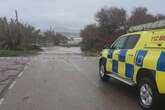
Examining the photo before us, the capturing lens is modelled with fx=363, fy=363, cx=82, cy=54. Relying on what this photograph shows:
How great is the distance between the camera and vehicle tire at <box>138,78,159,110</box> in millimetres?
7965

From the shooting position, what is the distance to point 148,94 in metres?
8.33

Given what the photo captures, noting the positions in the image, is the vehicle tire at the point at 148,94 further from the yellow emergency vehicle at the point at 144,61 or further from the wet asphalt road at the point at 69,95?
the wet asphalt road at the point at 69,95

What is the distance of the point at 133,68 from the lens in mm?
9398

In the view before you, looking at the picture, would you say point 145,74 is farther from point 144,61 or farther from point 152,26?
point 152,26

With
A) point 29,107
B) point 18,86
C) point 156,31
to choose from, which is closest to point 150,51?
point 156,31

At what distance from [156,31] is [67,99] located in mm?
2890

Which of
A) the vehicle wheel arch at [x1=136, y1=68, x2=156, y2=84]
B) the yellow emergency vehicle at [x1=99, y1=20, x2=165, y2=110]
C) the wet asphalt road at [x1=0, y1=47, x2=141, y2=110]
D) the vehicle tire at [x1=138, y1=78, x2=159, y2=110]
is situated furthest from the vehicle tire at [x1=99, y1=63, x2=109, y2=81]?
the vehicle tire at [x1=138, y1=78, x2=159, y2=110]

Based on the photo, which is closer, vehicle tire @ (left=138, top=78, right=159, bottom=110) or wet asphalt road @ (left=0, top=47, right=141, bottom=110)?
vehicle tire @ (left=138, top=78, right=159, bottom=110)

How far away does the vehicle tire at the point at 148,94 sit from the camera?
314 inches

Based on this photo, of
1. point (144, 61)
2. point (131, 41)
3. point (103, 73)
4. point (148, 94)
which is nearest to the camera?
point (148, 94)

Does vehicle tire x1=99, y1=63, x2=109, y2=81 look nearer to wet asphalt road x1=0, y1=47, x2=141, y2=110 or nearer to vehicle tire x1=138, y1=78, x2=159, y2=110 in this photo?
wet asphalt road x1=0, y1=47, x2=141, y2=110

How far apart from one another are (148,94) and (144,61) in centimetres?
80

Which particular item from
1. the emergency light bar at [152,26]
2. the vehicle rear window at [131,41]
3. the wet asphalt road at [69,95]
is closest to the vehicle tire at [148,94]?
the wet asphalt road at [69,95]

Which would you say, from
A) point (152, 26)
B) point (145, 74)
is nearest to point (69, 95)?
point (145, 74)
